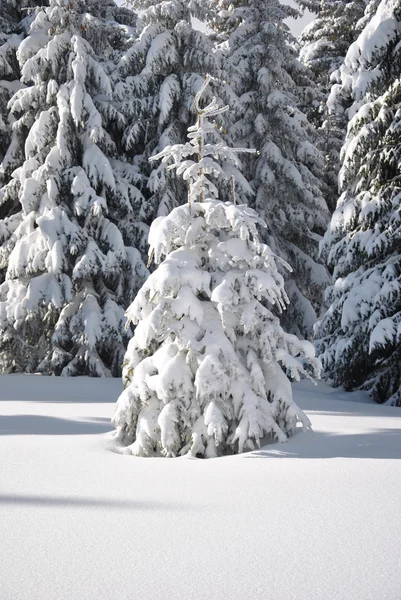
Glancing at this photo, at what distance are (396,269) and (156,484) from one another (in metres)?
7.46

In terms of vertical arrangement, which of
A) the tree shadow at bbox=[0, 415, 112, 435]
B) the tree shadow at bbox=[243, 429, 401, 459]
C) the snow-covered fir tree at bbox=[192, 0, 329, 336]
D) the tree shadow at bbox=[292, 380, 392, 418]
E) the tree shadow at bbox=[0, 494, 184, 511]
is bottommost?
the tree shadow at bbox=[0, 494, 184, 511]

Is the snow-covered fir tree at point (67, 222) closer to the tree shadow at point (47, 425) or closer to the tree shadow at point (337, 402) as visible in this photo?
the tree shadow at point (337, 402)

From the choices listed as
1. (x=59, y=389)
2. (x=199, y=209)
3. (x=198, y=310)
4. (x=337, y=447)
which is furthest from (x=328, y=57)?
(x=337, y=447)

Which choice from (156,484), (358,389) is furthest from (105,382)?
(156,484)

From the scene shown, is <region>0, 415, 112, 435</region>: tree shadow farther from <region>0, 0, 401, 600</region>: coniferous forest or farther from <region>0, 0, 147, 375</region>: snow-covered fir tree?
<region>0, 0, 147, 375</region>: snow-covered fir tree

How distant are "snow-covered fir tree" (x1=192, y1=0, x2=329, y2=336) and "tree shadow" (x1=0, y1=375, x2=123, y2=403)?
7670 millimetres

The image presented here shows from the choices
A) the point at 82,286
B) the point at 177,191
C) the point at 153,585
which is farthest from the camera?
the point at 177,191

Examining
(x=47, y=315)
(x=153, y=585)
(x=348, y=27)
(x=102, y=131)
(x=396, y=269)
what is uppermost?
(x=348, y=27)

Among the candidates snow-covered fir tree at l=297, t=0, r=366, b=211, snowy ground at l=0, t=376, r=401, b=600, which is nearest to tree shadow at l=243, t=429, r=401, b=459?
snowy ground at l=0, t=376, r=401, b=600

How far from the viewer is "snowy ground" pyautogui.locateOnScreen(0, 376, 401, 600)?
113 inches

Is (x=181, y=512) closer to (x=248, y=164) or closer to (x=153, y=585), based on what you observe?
(x=153, y=585)

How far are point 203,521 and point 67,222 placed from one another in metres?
11.8

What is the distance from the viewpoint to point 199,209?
249 inches

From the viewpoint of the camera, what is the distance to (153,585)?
112 inches
